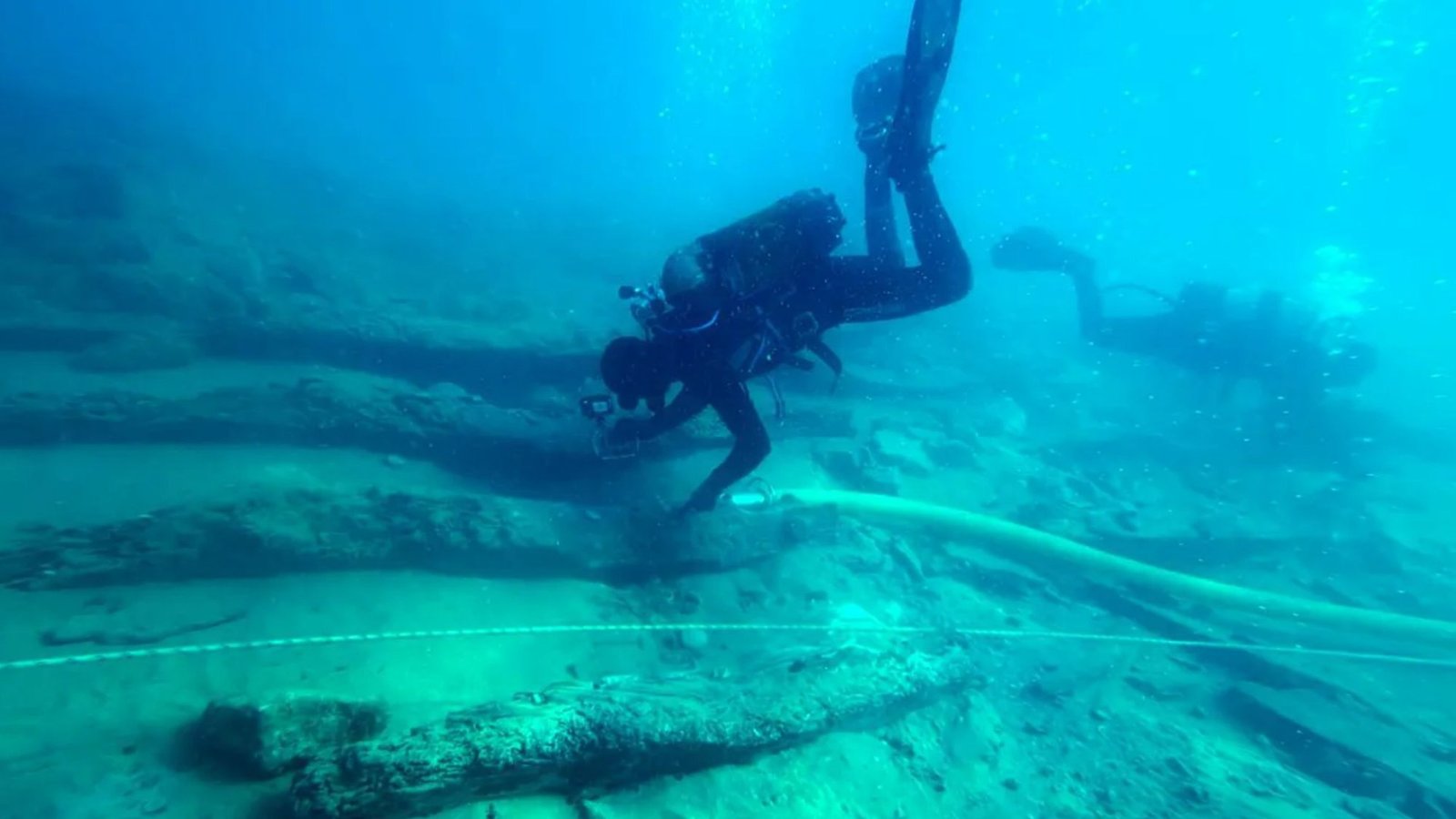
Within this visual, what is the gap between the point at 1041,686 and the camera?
557 centimetres

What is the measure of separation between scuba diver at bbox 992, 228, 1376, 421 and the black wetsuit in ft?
31.9

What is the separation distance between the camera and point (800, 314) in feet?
18.7

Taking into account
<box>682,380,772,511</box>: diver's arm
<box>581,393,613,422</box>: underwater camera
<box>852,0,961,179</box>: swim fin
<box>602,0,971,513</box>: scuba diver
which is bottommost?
<box>682,380,772,511</box>: diver's arm

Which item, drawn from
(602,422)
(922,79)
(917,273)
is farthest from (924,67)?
(602,422)

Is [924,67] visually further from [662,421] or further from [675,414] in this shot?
[662,421]

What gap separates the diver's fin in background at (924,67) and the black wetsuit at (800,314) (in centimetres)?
37

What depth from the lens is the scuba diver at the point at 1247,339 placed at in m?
12.9

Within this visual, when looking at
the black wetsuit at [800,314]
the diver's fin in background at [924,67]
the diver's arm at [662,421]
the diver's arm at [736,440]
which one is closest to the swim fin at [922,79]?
the diver's fin in background at [924,67]

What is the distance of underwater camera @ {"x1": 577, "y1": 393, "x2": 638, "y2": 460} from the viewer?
5523 millimetres

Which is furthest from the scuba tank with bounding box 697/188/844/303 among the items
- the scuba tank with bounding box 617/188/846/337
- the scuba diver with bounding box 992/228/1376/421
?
the scuba diver with bounding box 992/228/1376/421

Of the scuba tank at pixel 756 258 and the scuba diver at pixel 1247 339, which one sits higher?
the scuba tank at pixel 756 258

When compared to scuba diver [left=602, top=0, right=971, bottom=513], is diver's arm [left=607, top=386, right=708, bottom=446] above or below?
below

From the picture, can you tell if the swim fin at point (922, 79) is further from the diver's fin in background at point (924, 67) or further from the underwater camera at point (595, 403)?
the underwater camera at point (595, 403)

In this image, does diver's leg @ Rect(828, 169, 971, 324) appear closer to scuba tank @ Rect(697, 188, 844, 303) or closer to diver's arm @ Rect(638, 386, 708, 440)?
scuba tank @ Rect(697, 188, 844, 303)
